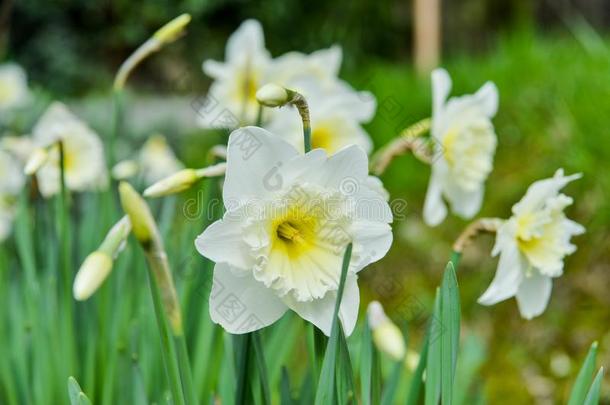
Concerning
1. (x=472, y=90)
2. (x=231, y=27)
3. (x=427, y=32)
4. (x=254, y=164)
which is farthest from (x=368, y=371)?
(x=231, y=27)

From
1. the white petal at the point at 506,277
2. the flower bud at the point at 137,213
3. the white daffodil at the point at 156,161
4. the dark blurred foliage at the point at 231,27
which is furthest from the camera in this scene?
the dark blurred foliage at the point at 231,27

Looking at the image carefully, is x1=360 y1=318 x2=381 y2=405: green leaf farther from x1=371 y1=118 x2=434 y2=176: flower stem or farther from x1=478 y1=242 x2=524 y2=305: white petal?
x1=371 y1=118 x2=434 y2=176: flower stem

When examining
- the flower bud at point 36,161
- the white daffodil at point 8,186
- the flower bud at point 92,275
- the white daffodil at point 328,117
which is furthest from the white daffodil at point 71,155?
the flower bud at point 92,275

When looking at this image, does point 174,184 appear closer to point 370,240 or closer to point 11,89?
point 370,240

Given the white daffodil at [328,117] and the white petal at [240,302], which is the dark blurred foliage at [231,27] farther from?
the white petal at [240,302]

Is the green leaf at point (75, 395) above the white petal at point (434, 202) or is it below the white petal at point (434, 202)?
above

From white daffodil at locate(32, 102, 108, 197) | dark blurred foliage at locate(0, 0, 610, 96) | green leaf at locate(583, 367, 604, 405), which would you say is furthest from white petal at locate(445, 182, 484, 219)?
dark blurred foliage at locate(0, 0, 610, 96)

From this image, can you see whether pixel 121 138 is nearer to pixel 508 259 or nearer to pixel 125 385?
pixel 125 385
